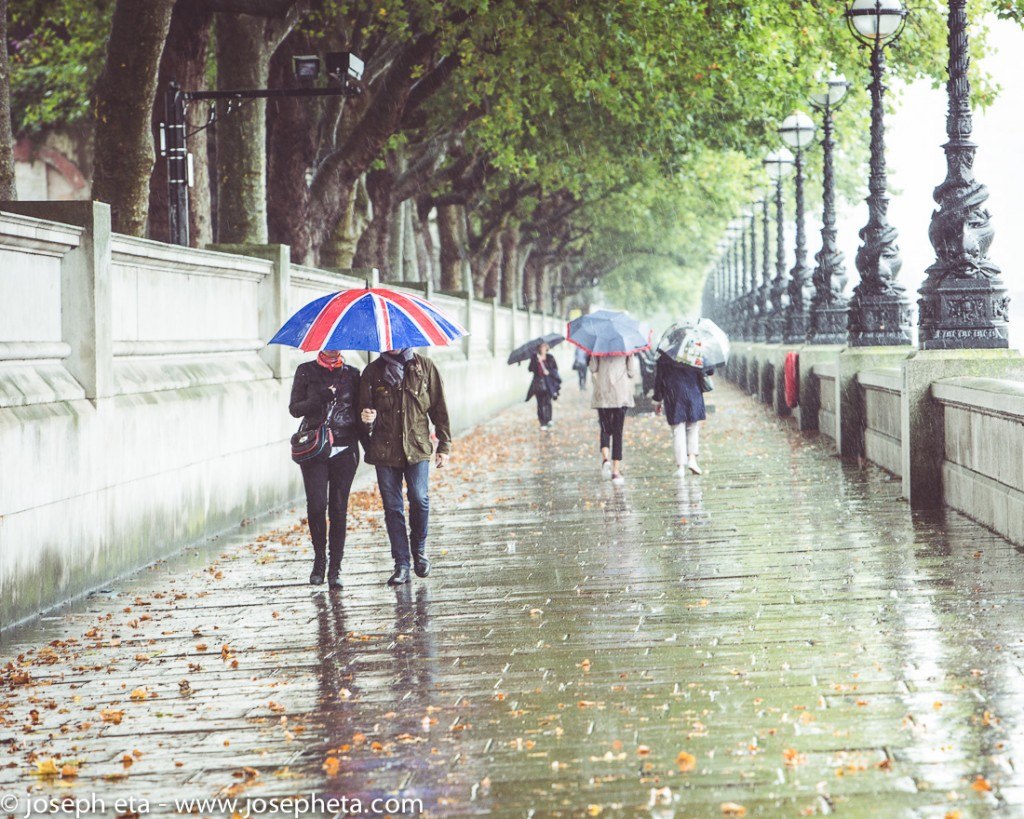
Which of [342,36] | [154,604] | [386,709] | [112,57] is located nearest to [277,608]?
[154,604]

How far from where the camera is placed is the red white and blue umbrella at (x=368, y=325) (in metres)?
9.57

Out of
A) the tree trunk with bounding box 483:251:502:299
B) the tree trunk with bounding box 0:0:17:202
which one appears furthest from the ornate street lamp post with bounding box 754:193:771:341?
the tree trunk with bounding box 0:0:17:202

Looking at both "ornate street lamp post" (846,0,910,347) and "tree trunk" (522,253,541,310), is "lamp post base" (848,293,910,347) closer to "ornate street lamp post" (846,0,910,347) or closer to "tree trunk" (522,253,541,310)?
"ornate street lamp post" (846,0,910,347)

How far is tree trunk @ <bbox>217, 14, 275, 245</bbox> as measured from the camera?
1852 centimetres

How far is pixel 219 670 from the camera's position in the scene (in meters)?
7.57

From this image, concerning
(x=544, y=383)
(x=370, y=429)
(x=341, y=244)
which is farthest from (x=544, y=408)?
(x=370, y=429)

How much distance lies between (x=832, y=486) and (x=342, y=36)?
11923 millimetres

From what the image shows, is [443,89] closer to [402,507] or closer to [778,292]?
[778,292]

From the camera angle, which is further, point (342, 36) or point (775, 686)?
point (342, 36)

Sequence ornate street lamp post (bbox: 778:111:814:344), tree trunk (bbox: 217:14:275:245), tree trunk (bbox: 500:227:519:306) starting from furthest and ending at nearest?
1. tree trunk (bbox: 500:227:519:306)
2. ornate street lamp post (bbox: 778:111:814:344)
3. tree trunk (bbox: 217:14:275:245)

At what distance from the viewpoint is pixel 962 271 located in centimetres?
1338

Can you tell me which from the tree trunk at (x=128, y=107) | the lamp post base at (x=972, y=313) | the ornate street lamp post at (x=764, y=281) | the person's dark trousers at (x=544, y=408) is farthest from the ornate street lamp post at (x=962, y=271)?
the ornate street lamp post at (x=764, y=281)

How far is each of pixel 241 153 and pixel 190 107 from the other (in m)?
1.27

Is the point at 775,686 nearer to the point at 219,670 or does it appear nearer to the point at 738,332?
the point at 219,670
